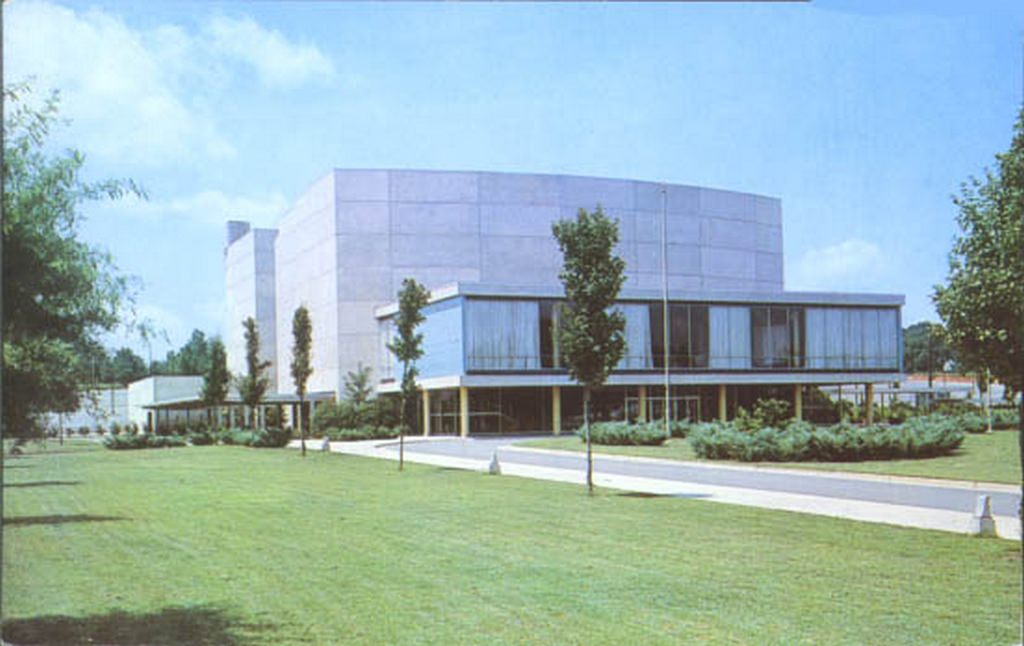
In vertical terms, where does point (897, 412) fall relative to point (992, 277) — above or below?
below

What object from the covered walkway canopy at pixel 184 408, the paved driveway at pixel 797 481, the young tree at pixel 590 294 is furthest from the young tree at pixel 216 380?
the paved driveway at pixel 797 481

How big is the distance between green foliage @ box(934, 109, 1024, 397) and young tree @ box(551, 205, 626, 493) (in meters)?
9.16

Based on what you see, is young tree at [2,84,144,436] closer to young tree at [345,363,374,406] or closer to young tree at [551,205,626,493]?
young tree at [551,205,626,493]

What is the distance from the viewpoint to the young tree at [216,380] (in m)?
15.1

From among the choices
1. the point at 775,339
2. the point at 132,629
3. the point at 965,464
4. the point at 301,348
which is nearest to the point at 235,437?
the point at 301,348

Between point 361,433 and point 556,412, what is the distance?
24.8 ft

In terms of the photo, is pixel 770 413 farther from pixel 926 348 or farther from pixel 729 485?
pixel 926 348

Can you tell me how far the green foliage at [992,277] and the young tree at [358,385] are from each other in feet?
94.5

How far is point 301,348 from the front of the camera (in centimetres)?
2658

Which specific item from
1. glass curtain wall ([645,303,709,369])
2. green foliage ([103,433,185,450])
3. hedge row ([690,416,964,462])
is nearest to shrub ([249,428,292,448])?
green foliage ([103,433,185,450])

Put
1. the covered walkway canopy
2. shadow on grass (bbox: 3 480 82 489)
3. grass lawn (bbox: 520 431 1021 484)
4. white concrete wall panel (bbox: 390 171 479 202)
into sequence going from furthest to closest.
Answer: white concrete wall panel (bbox: 390 171 479 202) < grass lawn (bbox: 520 431 1021 484) < the covered walkway canopy < shadow on grass (bbox: 3 480 82 489)

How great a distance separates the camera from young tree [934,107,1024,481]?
248 inches

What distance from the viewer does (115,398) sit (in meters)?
9.02

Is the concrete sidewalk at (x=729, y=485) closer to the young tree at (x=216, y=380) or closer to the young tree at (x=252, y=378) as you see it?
the young tree at (x=252, y=378)
